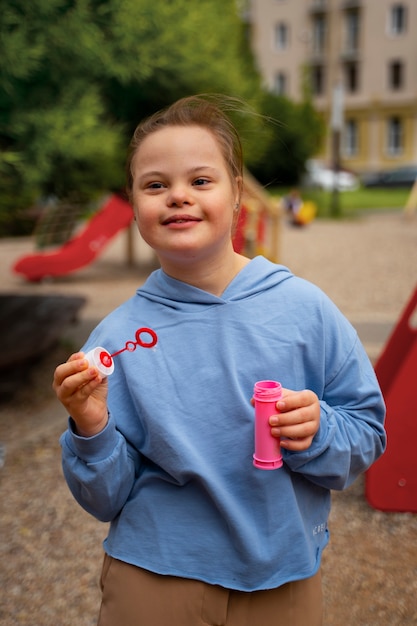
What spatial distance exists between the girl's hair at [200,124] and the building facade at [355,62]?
1785 inches

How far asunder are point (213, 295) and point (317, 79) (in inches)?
2022

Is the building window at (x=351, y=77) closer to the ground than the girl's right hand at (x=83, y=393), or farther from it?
closer to the ground

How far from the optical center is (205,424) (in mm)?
1421

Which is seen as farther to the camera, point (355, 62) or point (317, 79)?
point (317, 79)

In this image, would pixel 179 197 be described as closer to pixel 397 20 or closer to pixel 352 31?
pixel 397 20

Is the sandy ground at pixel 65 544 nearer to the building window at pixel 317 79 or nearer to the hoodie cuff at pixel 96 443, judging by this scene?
the hoodie cuff at pixel 96 443

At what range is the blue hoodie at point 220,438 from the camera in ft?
4.65

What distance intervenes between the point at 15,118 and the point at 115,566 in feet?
11.1

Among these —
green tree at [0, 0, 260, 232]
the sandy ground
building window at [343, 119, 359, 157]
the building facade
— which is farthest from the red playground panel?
building window at [343, 119, 359, 157]

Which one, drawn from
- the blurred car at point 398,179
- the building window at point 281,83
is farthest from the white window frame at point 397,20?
the blurred car at point 398,179

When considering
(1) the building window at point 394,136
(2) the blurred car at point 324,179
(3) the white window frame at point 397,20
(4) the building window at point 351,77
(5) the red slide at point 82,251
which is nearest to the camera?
(5) the red slide at point 82,251

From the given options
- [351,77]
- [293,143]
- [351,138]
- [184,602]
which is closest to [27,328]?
[184,602]

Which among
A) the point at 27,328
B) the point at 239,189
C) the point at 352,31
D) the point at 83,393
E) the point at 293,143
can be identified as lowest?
the point at 352,31

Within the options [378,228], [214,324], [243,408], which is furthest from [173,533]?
[378,228]
